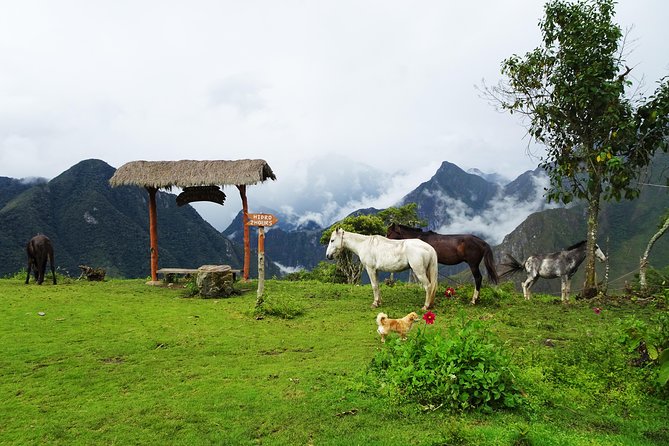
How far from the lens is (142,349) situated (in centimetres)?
748

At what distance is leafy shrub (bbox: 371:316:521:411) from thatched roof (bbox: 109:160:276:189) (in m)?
10.6

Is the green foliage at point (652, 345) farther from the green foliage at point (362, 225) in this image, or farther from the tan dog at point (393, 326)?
the green foliage at point (362, 225)

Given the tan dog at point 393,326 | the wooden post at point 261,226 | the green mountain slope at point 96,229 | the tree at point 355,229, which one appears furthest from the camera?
the green mountain slope at point 96,229

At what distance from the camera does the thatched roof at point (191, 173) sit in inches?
580

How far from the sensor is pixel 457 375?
479 centimetres

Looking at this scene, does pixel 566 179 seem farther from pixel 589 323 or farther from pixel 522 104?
pixel 589 323

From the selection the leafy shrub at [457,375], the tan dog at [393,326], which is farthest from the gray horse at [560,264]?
→ the leafy shrub at [457,375]

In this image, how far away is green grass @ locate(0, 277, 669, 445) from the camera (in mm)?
4332

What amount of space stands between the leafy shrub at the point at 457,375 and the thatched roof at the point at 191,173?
1055 centimetres

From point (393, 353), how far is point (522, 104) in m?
11.9

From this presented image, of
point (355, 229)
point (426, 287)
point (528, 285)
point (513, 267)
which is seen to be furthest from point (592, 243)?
point (355, 229)

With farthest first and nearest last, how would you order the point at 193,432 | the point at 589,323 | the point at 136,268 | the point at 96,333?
the point at 136,268 < the point at 589,323 < the point at 96,333 < the point at 193,432

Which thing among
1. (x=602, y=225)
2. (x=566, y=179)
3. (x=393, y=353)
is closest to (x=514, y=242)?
(x=602, y=225)

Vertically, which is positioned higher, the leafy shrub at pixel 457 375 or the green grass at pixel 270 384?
the leafy shrub at pixel 457 375
